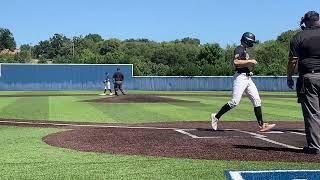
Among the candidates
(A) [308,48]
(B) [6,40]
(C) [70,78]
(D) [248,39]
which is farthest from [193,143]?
(B) [6,40]

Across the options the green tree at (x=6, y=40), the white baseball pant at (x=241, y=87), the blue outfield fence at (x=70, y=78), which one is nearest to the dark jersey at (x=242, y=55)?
the white baseball pant at (x=241, y=87)

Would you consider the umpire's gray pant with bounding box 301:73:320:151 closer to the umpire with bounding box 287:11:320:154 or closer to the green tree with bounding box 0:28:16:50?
the umpire with bounding box 287:11:320:154

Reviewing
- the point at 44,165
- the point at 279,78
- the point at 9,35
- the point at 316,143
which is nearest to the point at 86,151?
the point at 44,165

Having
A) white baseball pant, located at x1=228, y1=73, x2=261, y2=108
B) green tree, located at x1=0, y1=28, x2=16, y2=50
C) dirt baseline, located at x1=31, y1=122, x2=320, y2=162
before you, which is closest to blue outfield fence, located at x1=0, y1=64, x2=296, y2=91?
dirt baseline, located at x1=31, y1=122, x2=320, y2=162

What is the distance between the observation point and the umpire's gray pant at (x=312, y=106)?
7.78 metres

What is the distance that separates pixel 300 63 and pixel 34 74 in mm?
48419

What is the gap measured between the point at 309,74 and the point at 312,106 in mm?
462

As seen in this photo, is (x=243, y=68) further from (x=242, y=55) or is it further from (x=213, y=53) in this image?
(x=213, y=53)

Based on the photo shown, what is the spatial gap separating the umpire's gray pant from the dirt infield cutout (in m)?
0.32

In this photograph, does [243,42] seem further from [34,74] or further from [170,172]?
[34,74]

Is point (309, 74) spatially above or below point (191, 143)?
above

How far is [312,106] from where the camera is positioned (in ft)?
25.6

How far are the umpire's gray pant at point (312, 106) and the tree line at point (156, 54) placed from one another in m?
51.7

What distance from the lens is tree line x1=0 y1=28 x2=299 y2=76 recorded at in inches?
2547
